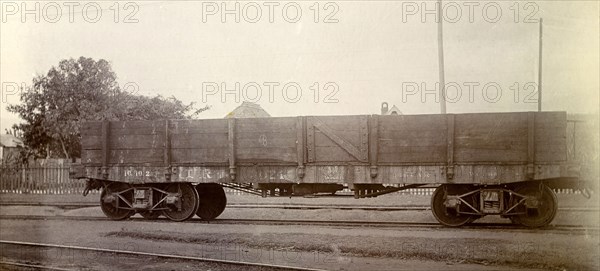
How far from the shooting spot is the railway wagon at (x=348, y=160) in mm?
9766

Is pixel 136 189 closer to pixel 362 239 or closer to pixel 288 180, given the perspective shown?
pixel 288 180

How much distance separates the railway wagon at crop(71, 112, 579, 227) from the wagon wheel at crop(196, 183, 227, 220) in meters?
0.08

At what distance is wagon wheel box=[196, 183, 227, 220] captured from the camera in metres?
12.1

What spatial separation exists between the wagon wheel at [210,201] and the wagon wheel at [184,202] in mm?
405

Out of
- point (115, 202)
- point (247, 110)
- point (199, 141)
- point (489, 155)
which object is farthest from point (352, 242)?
point (247, 110)

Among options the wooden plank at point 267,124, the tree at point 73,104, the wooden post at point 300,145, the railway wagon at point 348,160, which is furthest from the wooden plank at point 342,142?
the tree at point 73,104

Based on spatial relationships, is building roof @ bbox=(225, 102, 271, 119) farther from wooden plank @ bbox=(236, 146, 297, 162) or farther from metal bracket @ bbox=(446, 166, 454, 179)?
metal bracket @ bbox=(446, 166, 454, 179)

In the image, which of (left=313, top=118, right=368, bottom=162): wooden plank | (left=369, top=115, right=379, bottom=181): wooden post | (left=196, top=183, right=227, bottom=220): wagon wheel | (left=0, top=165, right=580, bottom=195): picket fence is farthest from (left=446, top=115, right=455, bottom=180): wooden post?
(left=0, top=165, right=580, bottom=195): picket fence

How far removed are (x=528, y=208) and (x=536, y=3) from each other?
12.6 feet

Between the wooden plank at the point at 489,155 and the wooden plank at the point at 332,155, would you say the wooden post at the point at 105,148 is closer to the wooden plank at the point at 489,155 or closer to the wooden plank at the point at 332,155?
the wooden plank at the point at 332,155

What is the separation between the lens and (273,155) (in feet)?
35.2

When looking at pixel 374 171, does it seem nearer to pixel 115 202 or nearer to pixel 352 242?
pixel 352 242

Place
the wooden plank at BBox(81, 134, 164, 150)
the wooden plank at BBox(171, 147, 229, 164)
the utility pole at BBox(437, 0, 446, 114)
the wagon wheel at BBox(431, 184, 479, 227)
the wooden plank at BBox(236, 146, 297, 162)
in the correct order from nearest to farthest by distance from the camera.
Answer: the wagon wheel at BBox(431, 184, 479, 227)
the wooden plank at BBox(236, 146, 297, 162)
the wooden plank at BBox(171, 147, 229, 164)
the wooden plank at BBox(81, 134, 164, 150)
the utility pole at BBox(437, 0, 446, 114)

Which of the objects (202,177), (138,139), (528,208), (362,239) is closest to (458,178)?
(528,208)
